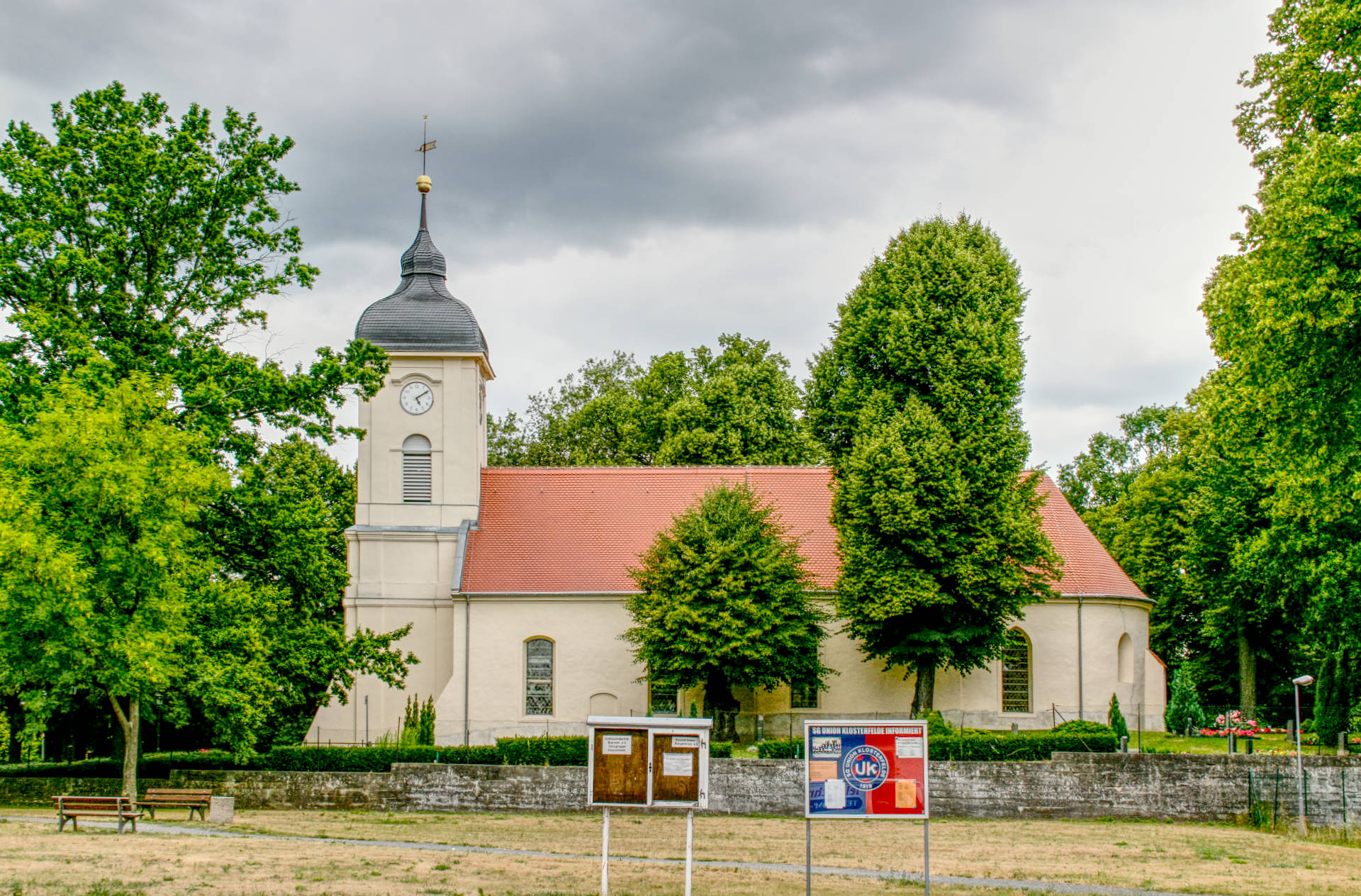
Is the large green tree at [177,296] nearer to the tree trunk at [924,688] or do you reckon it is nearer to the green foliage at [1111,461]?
the tree trunk at [924,688]

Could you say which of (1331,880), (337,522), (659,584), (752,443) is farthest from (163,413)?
(752,443)

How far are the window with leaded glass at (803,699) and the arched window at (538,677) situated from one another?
7104mm

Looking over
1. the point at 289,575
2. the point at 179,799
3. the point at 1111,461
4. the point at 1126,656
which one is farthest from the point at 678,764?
the point at 1111,461

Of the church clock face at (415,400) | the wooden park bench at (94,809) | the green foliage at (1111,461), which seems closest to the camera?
the wooden park bench at (94,809)

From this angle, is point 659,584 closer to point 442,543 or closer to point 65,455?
point 442,543

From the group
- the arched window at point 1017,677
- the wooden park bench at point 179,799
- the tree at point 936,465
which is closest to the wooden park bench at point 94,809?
the wooden park bench at point 179,799

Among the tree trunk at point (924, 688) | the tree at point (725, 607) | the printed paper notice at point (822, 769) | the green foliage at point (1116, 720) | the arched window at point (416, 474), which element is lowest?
Answer: the green foliage at point (1116, 720)

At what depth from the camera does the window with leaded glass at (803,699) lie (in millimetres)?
35312

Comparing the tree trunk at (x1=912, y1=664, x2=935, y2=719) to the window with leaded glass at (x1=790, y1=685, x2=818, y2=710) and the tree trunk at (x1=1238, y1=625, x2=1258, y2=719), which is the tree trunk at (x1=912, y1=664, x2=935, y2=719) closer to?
the window with leaded glass at (x1=790, y1=685, x2=818, y2=710)

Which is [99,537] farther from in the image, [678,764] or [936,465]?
[936,465]

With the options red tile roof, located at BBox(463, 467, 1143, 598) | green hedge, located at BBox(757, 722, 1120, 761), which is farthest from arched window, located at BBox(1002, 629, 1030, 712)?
green hedge, located at BBox(757, 722, 1120, 761)

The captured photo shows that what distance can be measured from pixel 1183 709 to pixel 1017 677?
16.2 ft

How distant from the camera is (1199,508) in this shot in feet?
130

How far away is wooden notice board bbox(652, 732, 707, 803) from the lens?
1395 cm
